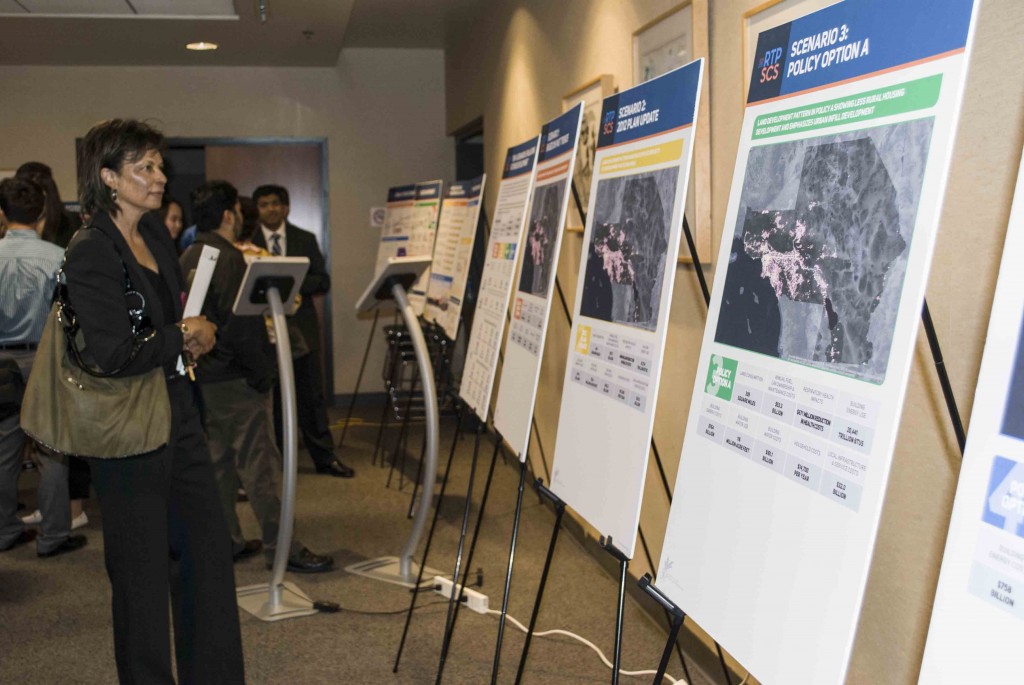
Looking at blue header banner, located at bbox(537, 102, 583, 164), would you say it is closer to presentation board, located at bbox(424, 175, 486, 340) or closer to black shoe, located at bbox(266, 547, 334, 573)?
presentation board, located at bbox(424, 175, 486, 340)

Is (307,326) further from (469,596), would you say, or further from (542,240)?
(542,240)

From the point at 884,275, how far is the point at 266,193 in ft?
16.1

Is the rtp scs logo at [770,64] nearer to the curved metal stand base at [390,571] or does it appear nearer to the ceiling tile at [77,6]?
the curved metal stand base at [390,571]

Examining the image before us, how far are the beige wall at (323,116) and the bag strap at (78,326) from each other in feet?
17.6

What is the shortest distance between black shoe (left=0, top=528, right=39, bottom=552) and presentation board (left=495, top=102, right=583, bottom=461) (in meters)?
2.79

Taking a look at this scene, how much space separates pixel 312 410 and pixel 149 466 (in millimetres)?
3057

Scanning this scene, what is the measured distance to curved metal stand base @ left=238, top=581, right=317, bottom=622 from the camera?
131 inches

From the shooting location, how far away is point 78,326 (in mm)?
2145

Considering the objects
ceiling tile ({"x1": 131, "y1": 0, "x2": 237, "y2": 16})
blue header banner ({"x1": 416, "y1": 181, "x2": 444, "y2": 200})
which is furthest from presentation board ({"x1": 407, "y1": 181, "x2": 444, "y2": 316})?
ceiling tile ({"x1": 131, "y1": 0, "x2": 237, "y2": 16})

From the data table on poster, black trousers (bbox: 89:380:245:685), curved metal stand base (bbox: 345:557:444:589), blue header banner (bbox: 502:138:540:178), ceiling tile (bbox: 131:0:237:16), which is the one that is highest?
ceiling tile (bbox: 131:0:237:16)

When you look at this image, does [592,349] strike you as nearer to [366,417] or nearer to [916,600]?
[916,600]

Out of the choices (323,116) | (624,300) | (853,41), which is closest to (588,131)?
(624,300)

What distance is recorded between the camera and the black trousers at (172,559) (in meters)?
2.17

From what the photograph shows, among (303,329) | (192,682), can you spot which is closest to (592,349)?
(192,682)
